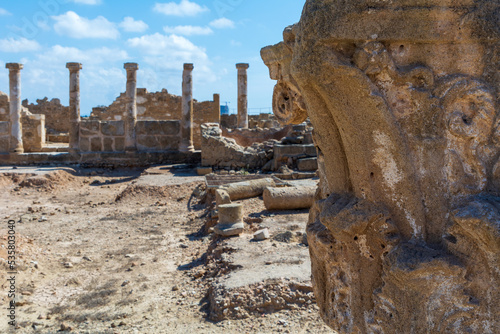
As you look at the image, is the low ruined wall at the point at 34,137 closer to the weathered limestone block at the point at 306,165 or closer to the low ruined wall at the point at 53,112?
the low ruined wall at the point at 53,112

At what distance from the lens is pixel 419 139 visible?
1.63 metres

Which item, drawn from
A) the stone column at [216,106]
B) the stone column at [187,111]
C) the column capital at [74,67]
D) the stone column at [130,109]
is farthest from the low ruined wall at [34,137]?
the stone column at [216,106]

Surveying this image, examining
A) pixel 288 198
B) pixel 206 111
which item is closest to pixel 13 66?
pixel 206 111

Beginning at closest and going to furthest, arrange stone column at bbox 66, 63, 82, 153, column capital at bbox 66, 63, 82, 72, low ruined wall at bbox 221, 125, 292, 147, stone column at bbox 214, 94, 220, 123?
1. stone column at bbox 66, 63, 82, 153
2. column capital at bbox 66, 63, 82, 72
3. low ruined wall at bbox 221, 125, 292, 147
4. stone column at bbox 214, 94, 220, 123

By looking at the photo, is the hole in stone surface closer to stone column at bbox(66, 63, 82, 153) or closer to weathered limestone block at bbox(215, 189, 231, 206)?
weathered limestone block at bbox(215, 189, 231, 206)

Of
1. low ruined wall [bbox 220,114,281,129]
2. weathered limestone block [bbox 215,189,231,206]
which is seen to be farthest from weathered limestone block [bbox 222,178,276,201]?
low ruined wall [bbox 220,114,281,129]

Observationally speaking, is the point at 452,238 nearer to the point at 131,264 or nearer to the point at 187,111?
the point at 131,264

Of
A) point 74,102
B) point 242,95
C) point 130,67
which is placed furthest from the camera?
point 242,95

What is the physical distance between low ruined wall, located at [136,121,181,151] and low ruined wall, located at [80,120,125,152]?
0.67 m

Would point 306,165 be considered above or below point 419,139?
below

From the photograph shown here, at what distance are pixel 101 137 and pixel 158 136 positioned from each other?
1884mm

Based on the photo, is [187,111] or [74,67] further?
[74,67]

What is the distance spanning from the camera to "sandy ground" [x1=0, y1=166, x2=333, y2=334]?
3.85m

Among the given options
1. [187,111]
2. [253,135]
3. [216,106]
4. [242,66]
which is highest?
[242,66]
